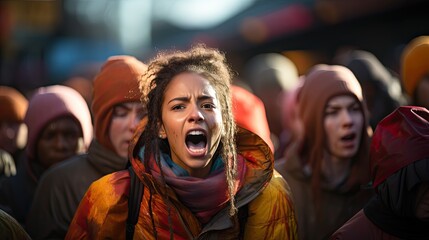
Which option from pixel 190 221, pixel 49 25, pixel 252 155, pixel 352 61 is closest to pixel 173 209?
pixel 190 221

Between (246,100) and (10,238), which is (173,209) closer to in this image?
(10,238)

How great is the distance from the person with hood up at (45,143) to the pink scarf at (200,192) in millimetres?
2300

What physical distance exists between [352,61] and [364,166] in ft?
6.93

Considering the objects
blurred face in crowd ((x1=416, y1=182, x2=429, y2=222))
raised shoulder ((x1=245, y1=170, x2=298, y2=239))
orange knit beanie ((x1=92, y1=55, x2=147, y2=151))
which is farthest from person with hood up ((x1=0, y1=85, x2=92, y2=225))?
blurred face in crowd ((x1=416, y1=182, x2=429, y2=222))

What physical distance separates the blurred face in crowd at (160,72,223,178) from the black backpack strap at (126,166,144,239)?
0.28 meters

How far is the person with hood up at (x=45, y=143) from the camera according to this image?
685cm

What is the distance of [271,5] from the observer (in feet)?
86.6

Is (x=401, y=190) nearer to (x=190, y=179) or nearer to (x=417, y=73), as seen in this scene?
(x=190, y=179)

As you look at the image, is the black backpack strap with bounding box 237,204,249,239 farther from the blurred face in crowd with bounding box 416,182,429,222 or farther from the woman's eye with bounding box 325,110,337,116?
the woman's eye with bounding box 325,110,337,116

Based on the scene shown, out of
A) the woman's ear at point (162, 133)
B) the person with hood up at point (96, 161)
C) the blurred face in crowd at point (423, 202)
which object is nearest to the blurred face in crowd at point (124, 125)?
the person with hood up at point (96, 161)

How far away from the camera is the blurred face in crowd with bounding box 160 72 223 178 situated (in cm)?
487

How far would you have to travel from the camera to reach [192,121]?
4855mm

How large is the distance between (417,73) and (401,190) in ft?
9.98

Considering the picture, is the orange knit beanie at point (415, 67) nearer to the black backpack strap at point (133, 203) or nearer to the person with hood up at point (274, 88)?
the person with hood up at point (274, 88)
